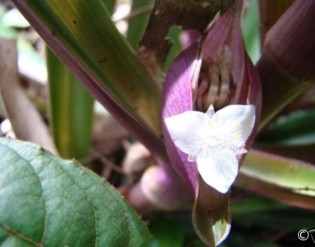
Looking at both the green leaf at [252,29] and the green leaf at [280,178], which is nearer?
the green leaf at [280,178]

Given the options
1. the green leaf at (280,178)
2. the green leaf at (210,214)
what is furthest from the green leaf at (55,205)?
the green leaf at (280,178)

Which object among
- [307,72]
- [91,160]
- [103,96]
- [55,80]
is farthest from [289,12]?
[91,160]

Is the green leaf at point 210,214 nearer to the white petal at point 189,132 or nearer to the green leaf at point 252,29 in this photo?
the white petal at point 189,132

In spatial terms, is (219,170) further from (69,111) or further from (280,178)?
(69,111)

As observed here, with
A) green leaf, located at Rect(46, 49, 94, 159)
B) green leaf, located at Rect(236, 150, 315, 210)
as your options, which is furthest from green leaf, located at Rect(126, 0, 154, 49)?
green leaf, located at Rect(236, 150, 315, 210)

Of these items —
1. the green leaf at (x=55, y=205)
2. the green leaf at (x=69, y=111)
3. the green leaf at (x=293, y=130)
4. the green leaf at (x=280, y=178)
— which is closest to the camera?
the green leaf at (x=55, y=205)

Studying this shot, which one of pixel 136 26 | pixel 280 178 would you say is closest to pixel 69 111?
pixel 136 26

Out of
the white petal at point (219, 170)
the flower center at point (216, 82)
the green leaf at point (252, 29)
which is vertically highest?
the flower center at point (216, 82)

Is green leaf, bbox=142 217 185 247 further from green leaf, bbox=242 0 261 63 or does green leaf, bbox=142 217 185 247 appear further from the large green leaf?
green leaf, bbox=242 0 261 63
